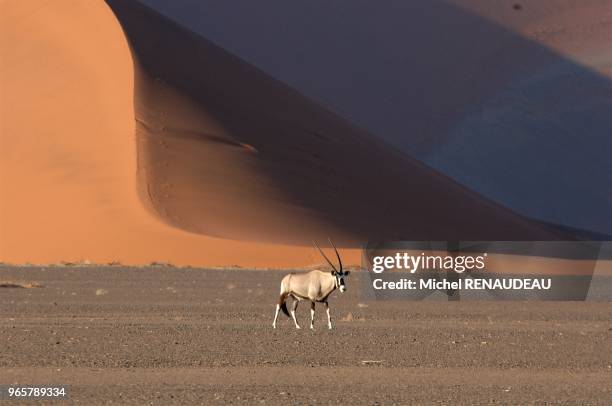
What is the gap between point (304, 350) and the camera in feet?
45.8

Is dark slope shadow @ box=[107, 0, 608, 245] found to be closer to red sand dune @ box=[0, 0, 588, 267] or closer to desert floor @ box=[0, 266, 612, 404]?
red sand dune @ box=[0, 0, 588, 267]

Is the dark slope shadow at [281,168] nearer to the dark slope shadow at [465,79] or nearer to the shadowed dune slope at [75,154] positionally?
the shadowed dune slope at [75,154]

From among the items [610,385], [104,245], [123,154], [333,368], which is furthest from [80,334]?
[123,154]

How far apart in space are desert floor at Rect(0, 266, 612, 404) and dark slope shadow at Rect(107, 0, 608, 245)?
675 inches

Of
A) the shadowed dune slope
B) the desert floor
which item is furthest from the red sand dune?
the desert floor

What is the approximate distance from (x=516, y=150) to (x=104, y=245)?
3453 cm

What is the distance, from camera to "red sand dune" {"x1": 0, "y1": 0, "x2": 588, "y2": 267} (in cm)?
3916

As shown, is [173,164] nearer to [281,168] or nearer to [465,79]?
[281,168]

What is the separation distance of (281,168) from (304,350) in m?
31.9

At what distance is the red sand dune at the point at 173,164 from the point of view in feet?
128

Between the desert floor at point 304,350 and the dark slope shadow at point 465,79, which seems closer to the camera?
the desert floor at point 304,350

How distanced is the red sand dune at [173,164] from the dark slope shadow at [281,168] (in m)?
0.08

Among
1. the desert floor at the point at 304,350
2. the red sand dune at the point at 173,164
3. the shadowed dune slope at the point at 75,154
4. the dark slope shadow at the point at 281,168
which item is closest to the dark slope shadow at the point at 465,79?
the dark slope shadow at the point at 281,168

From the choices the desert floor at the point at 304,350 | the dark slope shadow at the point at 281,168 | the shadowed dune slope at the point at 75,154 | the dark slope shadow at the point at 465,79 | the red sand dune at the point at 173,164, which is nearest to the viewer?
the desert floor at the point at 304,350
